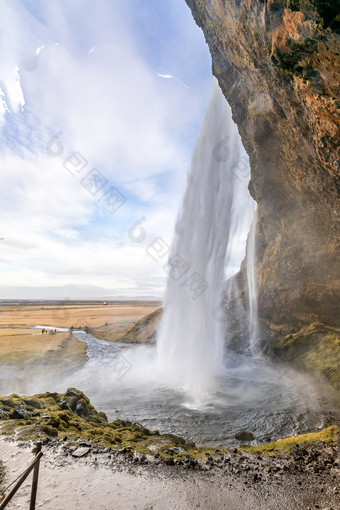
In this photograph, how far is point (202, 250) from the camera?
25.5m

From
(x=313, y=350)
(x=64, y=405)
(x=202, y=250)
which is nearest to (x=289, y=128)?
(x=202, y=250)

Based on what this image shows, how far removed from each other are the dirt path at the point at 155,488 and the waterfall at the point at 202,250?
14813 mm

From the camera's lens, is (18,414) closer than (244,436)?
Yes

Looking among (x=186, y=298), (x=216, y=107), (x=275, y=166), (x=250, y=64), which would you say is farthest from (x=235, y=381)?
(x=216, y=107)

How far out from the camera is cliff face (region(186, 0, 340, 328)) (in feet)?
24.5

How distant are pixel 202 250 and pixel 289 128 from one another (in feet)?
44.8

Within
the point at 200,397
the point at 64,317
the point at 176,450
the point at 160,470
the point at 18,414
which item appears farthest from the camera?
the point at 64,317

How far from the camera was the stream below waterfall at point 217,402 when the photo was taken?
38.4 ft

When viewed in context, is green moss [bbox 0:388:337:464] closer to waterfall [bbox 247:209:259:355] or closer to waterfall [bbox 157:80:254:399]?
waterfall [bbox 157:80:254:399]

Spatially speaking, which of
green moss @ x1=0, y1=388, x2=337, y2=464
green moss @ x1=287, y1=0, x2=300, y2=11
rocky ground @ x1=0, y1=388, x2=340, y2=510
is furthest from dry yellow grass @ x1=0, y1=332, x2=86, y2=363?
green moss @ x1=287, y1=0, x2=300, y2=11

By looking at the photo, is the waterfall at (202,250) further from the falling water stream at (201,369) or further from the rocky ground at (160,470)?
the rocky ground at (160,470)

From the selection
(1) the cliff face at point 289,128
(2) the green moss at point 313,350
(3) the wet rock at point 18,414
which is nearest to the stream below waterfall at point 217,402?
(2) the green moss at point 313,350

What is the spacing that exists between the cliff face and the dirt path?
1060 cm

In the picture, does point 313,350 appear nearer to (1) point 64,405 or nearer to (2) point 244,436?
(2) point 244,436
